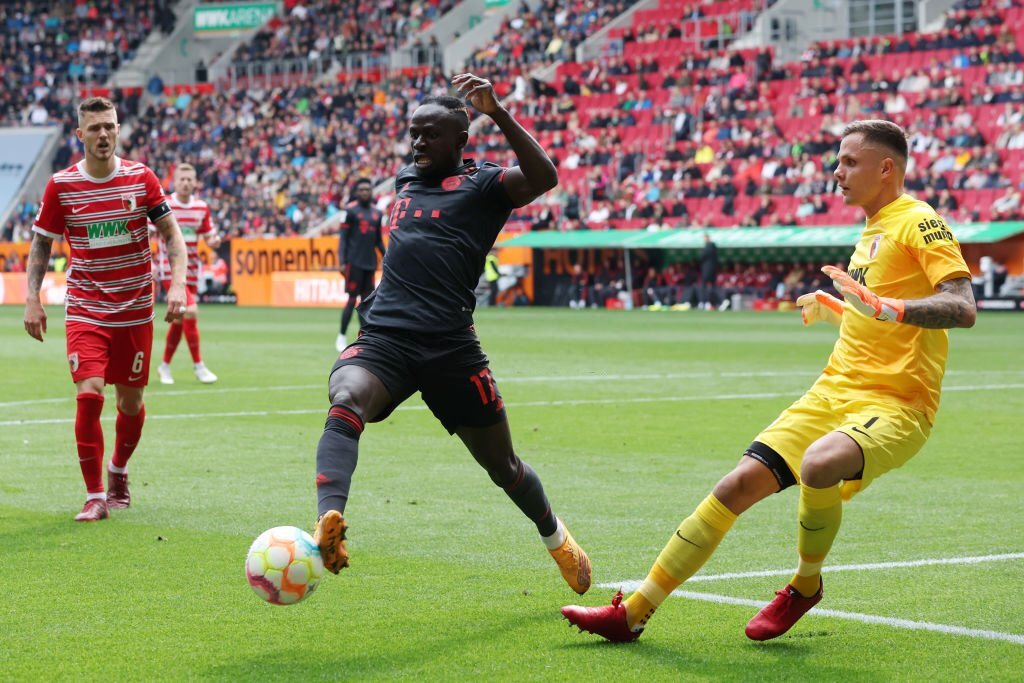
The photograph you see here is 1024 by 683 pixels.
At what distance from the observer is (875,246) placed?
5.51 m

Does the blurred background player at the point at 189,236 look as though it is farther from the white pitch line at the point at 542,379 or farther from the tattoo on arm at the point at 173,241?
the tattoo on arm at the point at 173,241

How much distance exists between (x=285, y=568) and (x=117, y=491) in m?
3.76

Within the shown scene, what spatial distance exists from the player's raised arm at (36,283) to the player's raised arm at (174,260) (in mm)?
607

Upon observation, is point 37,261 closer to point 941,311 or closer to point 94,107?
point 94,107

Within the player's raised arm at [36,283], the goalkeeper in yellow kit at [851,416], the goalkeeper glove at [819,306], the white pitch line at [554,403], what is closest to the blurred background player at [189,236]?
the white pitch line at [554,403]

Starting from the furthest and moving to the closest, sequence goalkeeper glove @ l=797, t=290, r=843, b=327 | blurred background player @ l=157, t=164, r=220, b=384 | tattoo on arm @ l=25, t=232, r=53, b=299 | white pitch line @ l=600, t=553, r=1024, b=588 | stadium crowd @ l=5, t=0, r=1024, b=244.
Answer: stadium crowd @ l=5, t=0, r=1024, b=244 → blurred background player @ l=157, t=164, r=220, b=384 → tattoo on arm @ l=25, t=232, r=53, b=299 → white pitch line @ l=600, t=553, r=1024, b=588 → goalkeeper glove @ l=797, t=290, r=843, b=327

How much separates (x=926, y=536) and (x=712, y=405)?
679 cm

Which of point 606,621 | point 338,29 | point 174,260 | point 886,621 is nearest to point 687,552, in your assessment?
point 606,621

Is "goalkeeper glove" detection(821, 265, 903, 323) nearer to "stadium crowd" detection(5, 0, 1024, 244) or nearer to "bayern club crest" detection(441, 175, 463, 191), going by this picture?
"bayern club crest" detection(441, 175, 463, 191)

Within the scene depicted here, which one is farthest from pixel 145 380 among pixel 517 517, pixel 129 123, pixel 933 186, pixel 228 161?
pixel 129 123

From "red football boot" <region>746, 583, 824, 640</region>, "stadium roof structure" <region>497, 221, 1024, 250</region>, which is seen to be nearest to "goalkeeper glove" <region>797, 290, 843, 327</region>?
"red football boot" <region>746, 583, 824, 640</region>

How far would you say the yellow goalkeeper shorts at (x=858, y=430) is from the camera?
5.21 metres

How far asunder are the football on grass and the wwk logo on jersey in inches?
143

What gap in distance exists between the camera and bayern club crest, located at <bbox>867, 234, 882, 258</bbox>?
18.0 feet
